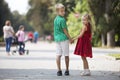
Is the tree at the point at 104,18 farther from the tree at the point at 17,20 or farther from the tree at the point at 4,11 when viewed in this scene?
the tree at the point at 17,20

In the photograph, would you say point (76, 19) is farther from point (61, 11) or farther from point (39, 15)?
point (39, 15)

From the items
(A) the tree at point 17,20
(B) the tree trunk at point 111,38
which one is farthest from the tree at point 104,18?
(A) the tree at point 17,20

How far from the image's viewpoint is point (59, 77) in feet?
43.6

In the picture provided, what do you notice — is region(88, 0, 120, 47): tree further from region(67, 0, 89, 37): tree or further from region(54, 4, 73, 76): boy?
region(54, 4, 73, 76): boy

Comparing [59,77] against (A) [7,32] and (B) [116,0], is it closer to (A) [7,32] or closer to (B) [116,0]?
(B) [116,0]

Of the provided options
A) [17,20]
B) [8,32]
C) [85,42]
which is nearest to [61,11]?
[85,42]

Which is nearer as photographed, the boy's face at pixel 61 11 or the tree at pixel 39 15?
the boy's face at pixel 61 11

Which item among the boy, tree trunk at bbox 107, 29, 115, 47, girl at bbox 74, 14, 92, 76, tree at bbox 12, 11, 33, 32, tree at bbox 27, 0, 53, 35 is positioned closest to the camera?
the boy

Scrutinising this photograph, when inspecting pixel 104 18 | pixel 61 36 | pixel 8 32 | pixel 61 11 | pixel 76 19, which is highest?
pixel 76 19

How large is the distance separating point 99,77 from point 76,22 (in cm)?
3612

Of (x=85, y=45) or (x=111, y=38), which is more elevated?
(x=111, y=38)

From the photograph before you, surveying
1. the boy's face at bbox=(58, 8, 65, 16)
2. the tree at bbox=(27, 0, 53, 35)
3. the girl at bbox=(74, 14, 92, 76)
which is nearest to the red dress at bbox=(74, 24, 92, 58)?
the girl at bbox=(74, 14, 92, 76)

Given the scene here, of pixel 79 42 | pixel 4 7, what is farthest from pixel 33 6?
pixel 79 42

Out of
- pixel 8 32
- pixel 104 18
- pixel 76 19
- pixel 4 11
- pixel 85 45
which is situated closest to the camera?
pixel 85 45
